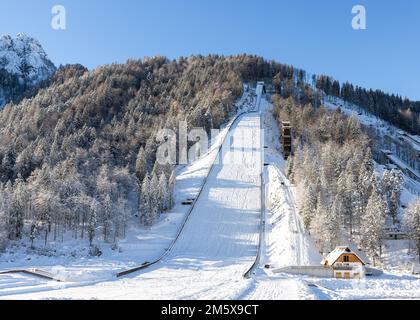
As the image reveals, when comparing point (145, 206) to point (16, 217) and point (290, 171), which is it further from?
point (290, 171)

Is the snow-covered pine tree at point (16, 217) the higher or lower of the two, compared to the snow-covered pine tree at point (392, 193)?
lower

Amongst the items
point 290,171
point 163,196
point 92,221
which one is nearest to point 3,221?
point 92,221

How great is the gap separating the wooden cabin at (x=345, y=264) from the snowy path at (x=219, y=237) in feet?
27.3

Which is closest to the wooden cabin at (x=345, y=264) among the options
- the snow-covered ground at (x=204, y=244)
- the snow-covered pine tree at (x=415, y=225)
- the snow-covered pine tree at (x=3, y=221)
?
the snow-covered ground at (x=204, y=244)

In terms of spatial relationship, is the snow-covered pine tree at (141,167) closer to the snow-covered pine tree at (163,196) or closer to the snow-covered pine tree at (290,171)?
the snow-covered pine tree at (163,196)

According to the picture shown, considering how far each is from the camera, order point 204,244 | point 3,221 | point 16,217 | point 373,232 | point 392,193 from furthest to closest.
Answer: point 392,193 < point 204,244 < point 16,217 < point 3,221 < point 373,232

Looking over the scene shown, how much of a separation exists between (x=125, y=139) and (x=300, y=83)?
9255cm

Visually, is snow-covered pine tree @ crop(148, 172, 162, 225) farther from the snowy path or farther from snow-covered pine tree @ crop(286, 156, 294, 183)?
snow-covered pine tree @ crop(286, 156, 294, 183)

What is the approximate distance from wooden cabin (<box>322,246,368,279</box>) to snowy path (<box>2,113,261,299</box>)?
8.31 meters

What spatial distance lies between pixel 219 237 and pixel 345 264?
20.5 meters

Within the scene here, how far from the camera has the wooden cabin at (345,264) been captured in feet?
116

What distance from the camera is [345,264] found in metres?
37.6

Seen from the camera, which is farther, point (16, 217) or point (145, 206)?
point (145, 206)

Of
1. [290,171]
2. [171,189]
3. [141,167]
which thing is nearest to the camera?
[171,189]
